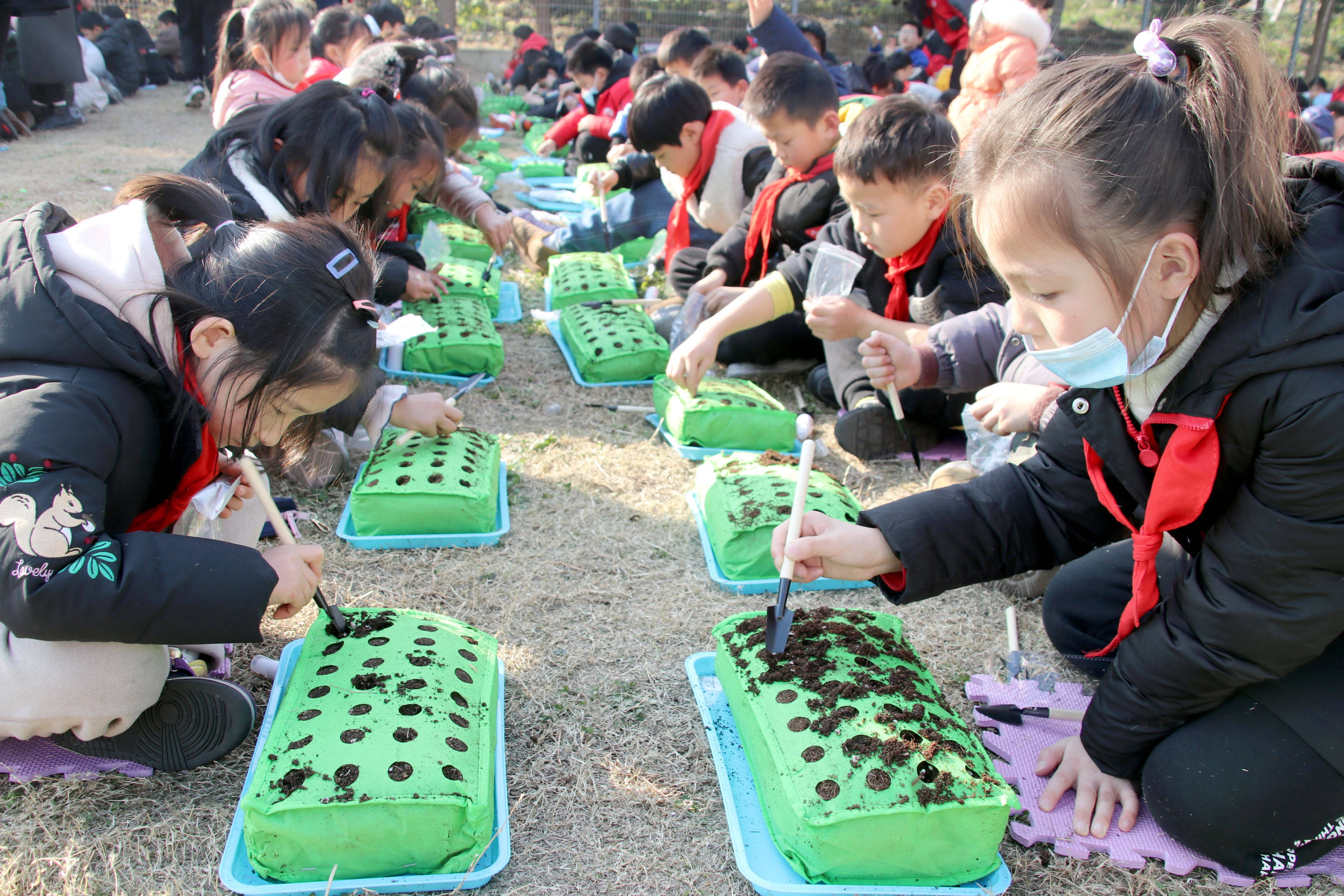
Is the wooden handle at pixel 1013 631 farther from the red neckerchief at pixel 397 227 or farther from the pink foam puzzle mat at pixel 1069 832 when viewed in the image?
the red neckerchief at pixel 397 227

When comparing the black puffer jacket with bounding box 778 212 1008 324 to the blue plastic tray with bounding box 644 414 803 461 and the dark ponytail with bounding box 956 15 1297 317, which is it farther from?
the dark ponytail with bounding box 956 15 1297 317

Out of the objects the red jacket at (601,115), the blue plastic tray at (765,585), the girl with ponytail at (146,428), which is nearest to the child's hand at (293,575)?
the girl with ponytail at (146,428)

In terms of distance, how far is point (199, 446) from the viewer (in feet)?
4.65

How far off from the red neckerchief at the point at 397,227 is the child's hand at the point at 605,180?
1.07 m

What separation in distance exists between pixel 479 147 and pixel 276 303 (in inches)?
228

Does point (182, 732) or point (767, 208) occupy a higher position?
point (767, 208)

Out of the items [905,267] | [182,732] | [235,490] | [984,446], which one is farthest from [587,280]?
[182,732]

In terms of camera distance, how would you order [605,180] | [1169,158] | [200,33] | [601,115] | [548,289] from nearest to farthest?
[1169,158]
[548,289]
[605,180]
[601,115]
[200,33]

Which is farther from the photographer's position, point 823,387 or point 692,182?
point 692,182

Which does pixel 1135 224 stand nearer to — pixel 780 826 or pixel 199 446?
pixel 780 826

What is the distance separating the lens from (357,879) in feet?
4.03

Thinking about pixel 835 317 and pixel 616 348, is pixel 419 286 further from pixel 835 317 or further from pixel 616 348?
pixel 835 317

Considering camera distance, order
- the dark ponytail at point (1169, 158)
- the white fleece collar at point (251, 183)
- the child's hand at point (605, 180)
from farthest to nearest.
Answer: the child's hand at point (605, 180)
the white fleece collar at point (251, 183)
the dark ponytail at point (1169, 158)

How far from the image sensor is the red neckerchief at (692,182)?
3699 millimetres
